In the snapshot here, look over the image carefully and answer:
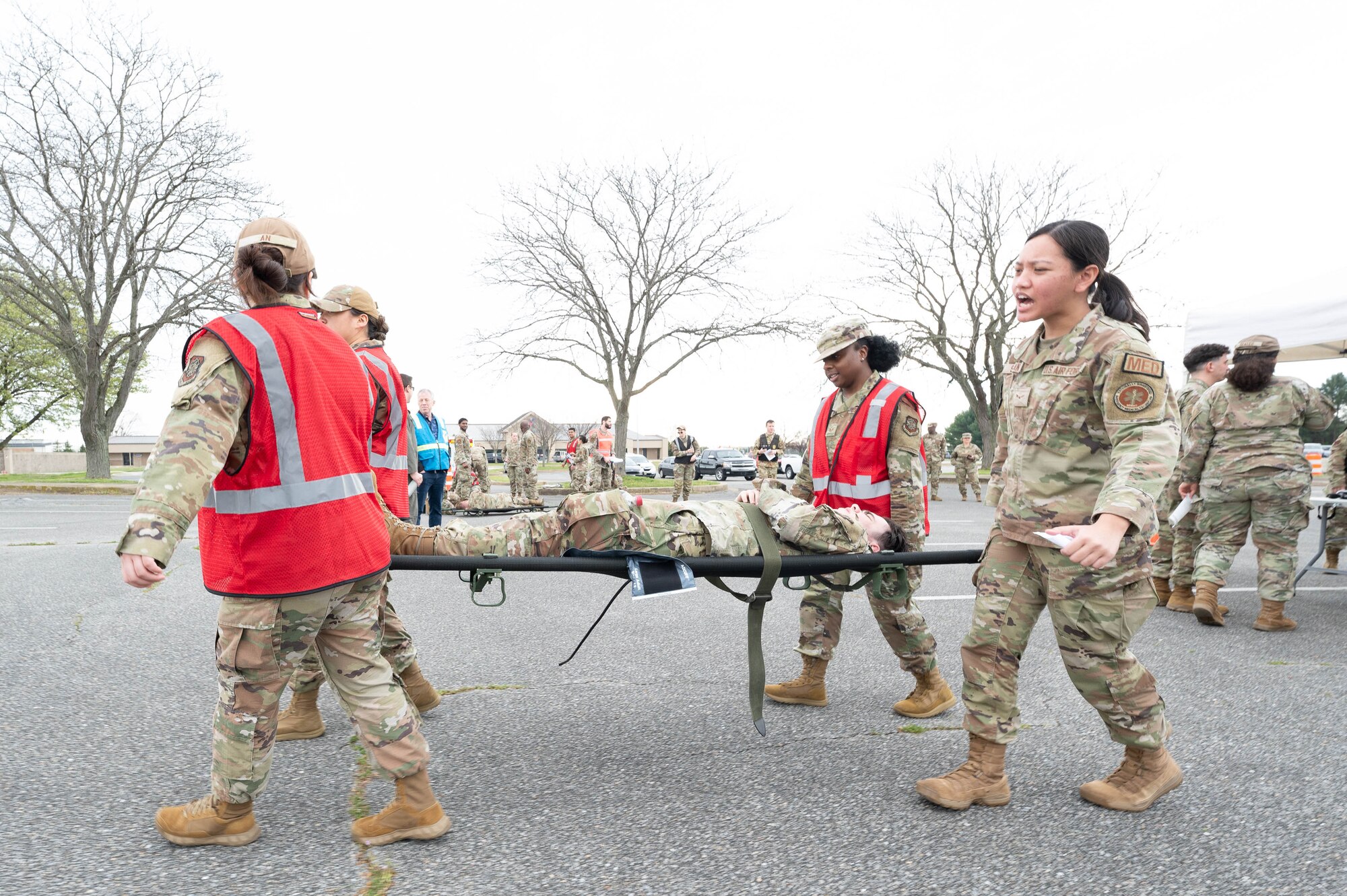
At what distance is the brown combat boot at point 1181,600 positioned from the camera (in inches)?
240

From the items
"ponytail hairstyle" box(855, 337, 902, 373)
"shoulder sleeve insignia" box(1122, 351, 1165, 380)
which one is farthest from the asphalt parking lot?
"ponytail hairstyle" box(855, 337, 902, 373)

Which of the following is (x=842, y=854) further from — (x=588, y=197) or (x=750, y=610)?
(x=588, y=197)

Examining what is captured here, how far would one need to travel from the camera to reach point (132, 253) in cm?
2258

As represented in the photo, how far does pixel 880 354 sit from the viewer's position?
392 centimetres

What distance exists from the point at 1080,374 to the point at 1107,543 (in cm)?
65

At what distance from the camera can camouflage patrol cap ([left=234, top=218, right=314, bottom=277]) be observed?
2.49 m

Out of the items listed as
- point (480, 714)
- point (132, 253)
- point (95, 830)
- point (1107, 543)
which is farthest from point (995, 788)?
point (132, 253)

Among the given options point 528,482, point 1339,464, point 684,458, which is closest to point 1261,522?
point 1339,464

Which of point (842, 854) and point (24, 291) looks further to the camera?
point (24, 291)

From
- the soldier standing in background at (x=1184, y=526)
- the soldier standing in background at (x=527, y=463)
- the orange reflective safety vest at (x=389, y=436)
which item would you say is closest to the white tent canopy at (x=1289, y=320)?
the soldier standing in background at (x=1184, y=526)

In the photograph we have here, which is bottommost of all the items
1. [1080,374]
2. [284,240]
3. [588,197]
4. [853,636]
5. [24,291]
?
[853,636]

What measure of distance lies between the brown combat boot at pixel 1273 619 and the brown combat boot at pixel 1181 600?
24.3 inches

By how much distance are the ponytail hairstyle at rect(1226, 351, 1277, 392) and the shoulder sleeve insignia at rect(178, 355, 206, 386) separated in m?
6.41

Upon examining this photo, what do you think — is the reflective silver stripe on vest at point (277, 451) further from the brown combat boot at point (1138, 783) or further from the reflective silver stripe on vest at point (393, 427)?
the brown combat boot at point (1138, 783)
